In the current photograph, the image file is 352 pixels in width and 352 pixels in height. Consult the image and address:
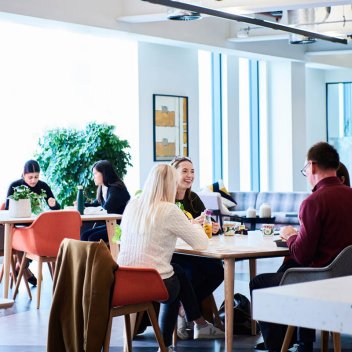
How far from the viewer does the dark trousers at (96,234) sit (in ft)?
30.2

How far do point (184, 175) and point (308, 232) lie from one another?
1.96 m

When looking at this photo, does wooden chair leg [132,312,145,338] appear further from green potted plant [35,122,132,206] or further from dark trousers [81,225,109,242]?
green potted plant [35,122,132,206]

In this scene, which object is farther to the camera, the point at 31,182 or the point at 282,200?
the point at 282,200

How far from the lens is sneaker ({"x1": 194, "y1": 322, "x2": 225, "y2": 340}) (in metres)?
6.39

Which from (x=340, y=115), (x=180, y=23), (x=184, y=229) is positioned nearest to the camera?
(x=184, y=229)

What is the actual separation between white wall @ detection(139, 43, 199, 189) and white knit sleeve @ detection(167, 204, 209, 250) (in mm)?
7481

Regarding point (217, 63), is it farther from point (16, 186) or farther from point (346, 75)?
point (16, 186)

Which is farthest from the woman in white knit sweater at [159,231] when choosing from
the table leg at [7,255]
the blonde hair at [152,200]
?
the table leg at [7,255]

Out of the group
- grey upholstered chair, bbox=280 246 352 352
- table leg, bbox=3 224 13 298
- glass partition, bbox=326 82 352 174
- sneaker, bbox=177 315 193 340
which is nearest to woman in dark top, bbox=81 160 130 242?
table leg, bbox=3 224 13 298

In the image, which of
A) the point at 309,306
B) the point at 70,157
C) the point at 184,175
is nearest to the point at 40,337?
the point at 184,175

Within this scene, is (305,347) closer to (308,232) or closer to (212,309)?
(308,232)

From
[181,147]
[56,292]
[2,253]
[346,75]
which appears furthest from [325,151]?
[346,75]

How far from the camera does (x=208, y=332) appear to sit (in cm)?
641

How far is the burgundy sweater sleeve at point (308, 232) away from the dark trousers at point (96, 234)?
4338mm
